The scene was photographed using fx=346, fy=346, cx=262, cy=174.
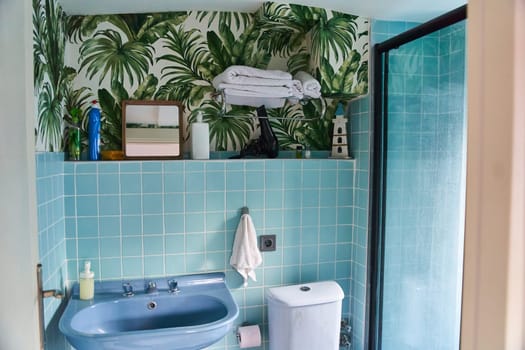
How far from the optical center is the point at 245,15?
199 cm

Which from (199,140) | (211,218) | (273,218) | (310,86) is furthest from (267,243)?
(310,86)

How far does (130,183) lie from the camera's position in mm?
1814

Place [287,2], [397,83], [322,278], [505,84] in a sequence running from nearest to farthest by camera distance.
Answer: [505,84] → [287,2] → [397,83] → [322,278]

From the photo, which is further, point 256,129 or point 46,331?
point 256,129

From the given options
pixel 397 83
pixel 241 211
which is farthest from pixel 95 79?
pixel 397 83

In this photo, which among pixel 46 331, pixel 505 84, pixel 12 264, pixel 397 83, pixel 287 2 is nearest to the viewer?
pixel 505 84

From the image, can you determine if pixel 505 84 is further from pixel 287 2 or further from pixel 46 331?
pixel 46 331

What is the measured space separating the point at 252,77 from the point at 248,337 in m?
1.43

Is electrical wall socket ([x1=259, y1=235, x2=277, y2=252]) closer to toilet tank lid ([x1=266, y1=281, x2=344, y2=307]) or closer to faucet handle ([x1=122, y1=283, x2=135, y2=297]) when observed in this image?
toilet tank lid ([x1=266, y1=281, x2=344, y2=307])

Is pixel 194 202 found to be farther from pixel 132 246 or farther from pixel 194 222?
pixel 132 246

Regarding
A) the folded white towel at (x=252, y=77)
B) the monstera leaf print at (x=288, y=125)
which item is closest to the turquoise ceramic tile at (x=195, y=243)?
the monstera leaf print at (x=288, y=125)

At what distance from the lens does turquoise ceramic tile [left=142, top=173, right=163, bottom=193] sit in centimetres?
183

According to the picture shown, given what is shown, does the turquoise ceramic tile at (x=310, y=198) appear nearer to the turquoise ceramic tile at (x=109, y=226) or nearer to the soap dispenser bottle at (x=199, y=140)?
the soap dispenser bottle at (x=199, y=140)

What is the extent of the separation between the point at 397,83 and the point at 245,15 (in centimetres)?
95
